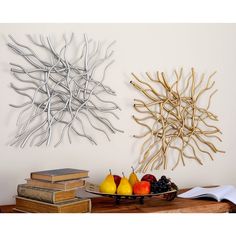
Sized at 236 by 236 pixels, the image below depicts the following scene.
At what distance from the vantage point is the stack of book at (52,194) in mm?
1960

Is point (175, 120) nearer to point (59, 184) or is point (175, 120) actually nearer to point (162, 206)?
point (162, 206)

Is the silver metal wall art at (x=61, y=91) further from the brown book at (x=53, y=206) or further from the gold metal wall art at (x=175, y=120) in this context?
the brown book at (x=53, y=206)

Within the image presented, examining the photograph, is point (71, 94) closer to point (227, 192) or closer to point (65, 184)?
point (65, 184)

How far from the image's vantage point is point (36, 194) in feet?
6.63

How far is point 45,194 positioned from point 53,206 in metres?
0.07

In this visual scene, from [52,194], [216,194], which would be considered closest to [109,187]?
[52,194]

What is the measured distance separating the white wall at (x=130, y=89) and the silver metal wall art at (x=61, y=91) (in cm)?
4

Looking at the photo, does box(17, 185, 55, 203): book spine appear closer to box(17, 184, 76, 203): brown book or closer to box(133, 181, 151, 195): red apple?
box(17, 184, 76, 203): brown book

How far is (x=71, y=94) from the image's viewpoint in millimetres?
2488

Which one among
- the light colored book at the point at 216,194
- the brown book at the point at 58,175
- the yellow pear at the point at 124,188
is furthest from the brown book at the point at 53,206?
the light colored book at the point at 216,194

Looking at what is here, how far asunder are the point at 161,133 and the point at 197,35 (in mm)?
646
